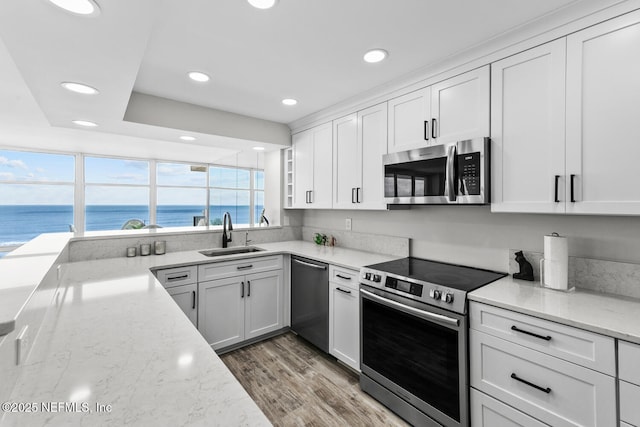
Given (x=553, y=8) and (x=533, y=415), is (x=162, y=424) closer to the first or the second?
(x=533, y=415)

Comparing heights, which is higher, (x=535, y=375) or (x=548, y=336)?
(x=548, y=336)

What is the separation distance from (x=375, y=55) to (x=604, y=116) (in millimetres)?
1336

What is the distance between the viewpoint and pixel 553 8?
1.51m

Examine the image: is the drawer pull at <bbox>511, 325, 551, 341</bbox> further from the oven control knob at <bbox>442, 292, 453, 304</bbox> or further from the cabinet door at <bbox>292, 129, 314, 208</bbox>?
the cabinet door at <bbox>292, 129, 314, 208</bbox>

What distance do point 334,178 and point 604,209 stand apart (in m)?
2.08

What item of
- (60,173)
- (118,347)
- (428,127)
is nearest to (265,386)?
(118,347)

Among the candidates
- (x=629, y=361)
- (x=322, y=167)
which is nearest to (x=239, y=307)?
(x=322, y=167)

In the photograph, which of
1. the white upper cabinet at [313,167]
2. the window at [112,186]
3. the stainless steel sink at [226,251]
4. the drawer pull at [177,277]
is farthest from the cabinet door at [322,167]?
the window at [112,186]

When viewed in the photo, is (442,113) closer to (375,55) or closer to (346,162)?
(375,55)

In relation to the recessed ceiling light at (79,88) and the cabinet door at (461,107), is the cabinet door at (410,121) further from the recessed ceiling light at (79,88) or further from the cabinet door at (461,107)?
the recessed ceiling light at (79,88)

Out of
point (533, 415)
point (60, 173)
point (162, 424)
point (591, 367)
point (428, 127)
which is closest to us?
point (162, 424)

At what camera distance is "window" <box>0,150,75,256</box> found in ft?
18.2

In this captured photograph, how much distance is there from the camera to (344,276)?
2412mm

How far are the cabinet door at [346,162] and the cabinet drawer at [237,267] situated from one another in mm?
903
